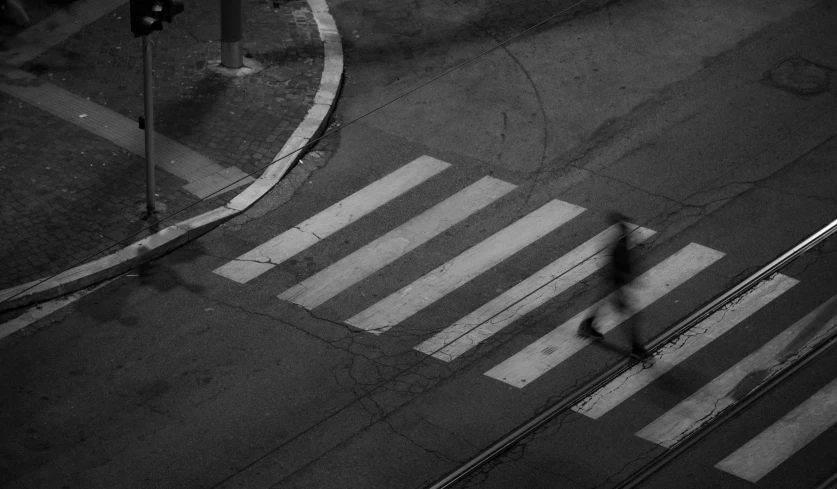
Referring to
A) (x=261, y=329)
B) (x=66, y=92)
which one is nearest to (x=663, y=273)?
(x=261, y=329)

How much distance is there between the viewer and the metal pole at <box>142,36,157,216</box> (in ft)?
38.3

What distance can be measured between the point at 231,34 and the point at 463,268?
5122mm

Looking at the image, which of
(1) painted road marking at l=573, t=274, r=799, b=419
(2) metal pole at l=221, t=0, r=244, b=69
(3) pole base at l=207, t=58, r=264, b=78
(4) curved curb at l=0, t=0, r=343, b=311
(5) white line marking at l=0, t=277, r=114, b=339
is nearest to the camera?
(1) painted road marking at l=573, t=274, r=799, b=419

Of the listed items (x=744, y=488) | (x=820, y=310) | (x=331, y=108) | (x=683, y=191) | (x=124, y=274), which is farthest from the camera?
(x=331, y=108)

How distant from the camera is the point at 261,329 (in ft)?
35.4

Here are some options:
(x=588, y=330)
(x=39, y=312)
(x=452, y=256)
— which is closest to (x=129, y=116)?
(x=39, y=312)

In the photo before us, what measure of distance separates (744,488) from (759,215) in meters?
4.04

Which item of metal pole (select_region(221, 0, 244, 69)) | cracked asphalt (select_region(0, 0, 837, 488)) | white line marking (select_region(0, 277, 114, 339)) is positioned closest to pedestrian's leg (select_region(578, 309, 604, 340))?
cracked asphalt (select_region(0, 0, 837, 488))

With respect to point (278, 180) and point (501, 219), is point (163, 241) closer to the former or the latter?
point (278, 180)

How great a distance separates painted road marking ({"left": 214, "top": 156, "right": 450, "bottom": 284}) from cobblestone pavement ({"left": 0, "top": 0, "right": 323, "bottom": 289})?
107cm

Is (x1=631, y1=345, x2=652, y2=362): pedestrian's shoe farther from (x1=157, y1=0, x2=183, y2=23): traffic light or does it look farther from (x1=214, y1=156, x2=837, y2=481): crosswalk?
(x1=157, y1=0, x2=183, y2=23): traffic light

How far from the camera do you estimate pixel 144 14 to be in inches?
448

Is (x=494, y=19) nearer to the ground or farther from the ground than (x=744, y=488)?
farther from the ground

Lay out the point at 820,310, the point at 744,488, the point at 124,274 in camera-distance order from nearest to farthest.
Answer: the point at 744,488 < the point at 820,310 < the point at 124,274
